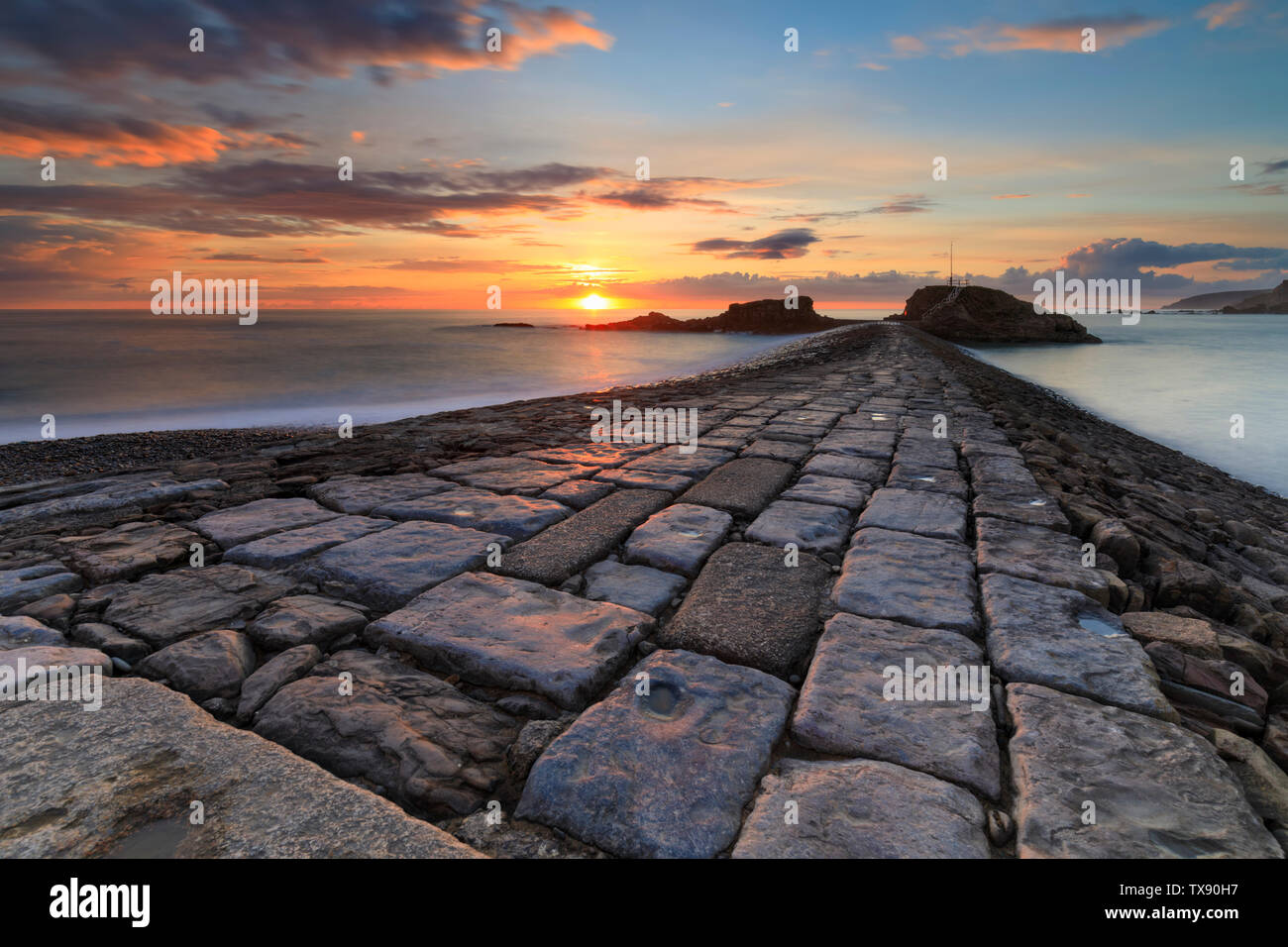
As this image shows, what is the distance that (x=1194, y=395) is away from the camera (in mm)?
15047

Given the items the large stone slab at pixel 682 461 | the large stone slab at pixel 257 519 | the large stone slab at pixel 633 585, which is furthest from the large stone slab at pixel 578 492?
the large stone slab at pixel 257 519

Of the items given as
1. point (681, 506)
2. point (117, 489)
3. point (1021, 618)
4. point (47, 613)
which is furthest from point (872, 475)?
point (117, 489)

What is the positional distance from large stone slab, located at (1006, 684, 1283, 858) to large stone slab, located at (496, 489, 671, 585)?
1.67 m

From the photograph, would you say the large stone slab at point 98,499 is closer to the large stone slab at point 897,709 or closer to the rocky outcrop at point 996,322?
the large stone slab at point 897,709

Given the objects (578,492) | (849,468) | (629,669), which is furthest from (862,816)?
(849,468)

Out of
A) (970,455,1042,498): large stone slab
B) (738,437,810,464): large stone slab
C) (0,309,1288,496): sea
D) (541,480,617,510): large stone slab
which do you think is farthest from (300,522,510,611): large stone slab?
(0,309,1288,496): sea

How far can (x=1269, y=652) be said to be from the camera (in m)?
2.00

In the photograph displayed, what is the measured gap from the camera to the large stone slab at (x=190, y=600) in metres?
1.99

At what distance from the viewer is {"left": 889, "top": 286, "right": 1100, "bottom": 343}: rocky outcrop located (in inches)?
1609

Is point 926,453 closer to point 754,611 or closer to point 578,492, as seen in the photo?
point 578,492

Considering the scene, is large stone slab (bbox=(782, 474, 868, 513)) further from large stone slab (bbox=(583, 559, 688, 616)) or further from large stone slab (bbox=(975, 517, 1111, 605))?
large stone slab (bbox=(583, 559, 688, 616))

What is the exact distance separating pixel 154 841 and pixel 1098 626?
2768 mm

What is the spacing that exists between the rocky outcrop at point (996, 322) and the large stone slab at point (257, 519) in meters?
43.7
